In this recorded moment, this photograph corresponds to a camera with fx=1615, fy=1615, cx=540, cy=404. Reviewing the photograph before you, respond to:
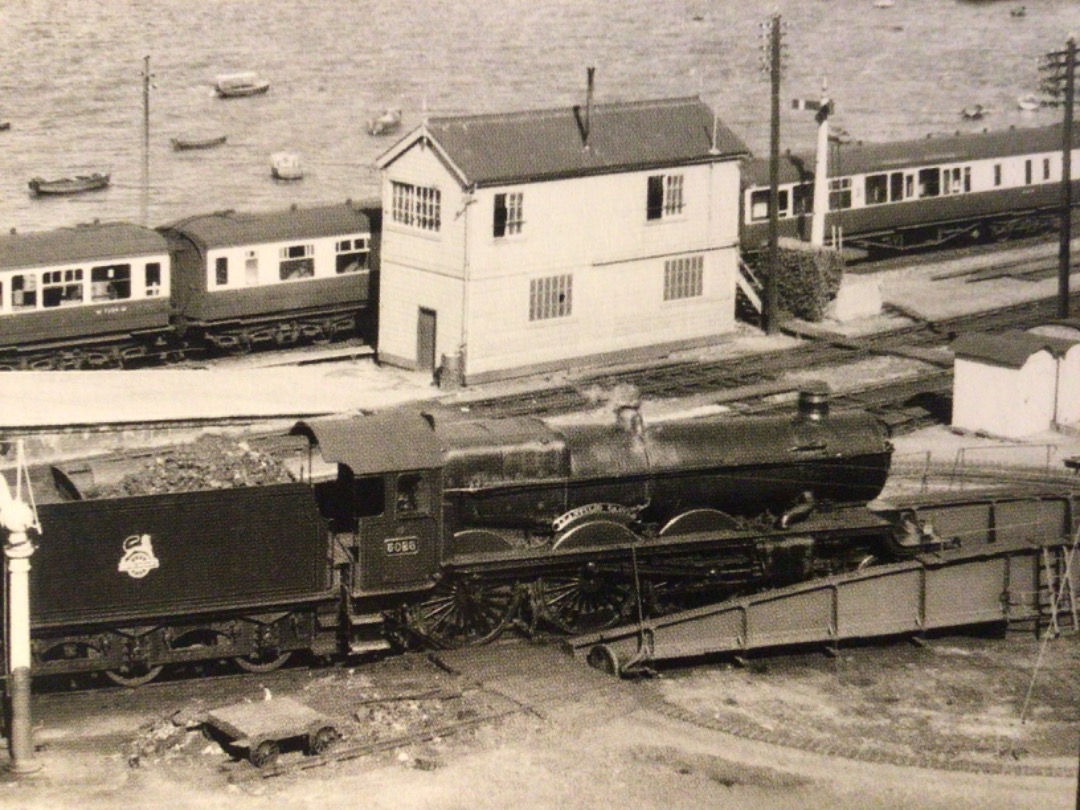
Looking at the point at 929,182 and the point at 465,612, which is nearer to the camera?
the point at 465,612

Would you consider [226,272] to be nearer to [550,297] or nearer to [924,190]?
[550,297]

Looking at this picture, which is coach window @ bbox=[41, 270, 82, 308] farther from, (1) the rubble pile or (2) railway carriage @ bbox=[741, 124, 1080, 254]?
(2) railway carriage @ bbox=[741, 124, 1080, 254]

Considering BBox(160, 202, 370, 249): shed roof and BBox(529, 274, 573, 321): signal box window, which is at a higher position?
BBox(160, 202, 370, 249): shed roof

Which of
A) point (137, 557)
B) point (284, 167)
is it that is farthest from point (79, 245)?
point (284, 167)

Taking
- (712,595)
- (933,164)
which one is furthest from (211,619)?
(933,164)

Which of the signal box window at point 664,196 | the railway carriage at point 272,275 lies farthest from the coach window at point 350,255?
the signal box window at point 664,196

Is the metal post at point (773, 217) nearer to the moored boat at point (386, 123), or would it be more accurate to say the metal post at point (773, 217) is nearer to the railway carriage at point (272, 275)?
the railway carriage at point (272, 275)

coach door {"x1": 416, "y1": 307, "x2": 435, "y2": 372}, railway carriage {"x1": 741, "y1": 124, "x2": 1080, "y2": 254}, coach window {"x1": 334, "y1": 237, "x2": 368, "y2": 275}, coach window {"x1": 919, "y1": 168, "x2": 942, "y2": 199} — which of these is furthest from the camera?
coach window {"x1": 919, "y1": 168, "x2": 942, "y2": 199}

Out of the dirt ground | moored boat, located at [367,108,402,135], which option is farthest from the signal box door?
moored boat, located at [367,108,402,135]
